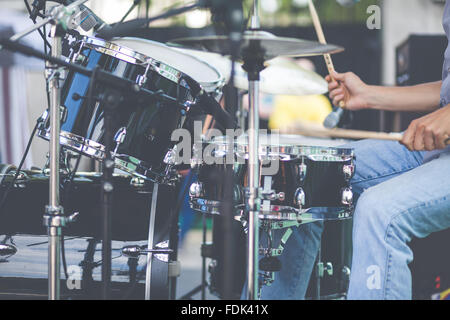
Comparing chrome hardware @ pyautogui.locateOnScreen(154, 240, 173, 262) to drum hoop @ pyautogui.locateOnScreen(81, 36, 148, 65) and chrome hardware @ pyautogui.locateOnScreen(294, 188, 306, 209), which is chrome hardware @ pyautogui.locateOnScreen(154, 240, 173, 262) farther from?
drum hoop @ pyautogui.locateOnScreen(81, 36, 148, 65)

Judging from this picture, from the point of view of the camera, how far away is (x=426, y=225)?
121cm

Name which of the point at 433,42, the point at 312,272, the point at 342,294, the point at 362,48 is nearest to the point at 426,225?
the point at 312,272

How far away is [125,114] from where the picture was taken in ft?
4.79

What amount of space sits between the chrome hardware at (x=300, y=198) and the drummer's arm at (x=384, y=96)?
40 centimetres

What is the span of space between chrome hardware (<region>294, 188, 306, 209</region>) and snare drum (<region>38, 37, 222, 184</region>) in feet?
1.37

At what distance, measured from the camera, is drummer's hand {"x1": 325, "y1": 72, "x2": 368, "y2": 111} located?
63.5 inches

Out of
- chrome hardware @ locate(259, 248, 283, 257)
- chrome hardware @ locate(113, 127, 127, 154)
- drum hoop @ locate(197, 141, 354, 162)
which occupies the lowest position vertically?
chrome hardware @ locate(259, 248, 283, 257)

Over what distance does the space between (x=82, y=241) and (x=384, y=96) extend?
42.2 inches

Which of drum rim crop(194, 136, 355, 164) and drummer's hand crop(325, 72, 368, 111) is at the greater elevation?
drummer's hand crop(325, 72, 368, 111)

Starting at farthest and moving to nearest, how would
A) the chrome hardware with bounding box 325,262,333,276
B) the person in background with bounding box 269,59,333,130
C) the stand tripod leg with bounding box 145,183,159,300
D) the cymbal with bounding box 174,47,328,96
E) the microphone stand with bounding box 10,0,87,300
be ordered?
the person in background with bounding box 269,59,333,130, the cymbal with bounding box 174,47,328,96, the chrome hardware with bounding box 325,262,333,276, the stand tripod leg with bounding box 145,183,159,300, the microphone stand with bounding box 10,0,87,300

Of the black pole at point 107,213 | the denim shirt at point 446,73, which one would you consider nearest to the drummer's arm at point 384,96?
the denim shirt at point 446,73

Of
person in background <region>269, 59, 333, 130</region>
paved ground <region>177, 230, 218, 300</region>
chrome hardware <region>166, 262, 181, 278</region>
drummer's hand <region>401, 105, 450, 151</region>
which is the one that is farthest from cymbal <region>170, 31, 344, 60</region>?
person in background <region>269, 59, 333, 130</region>

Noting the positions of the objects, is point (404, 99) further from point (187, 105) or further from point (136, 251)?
point (136, 251)

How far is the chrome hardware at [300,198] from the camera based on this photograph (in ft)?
4.56
